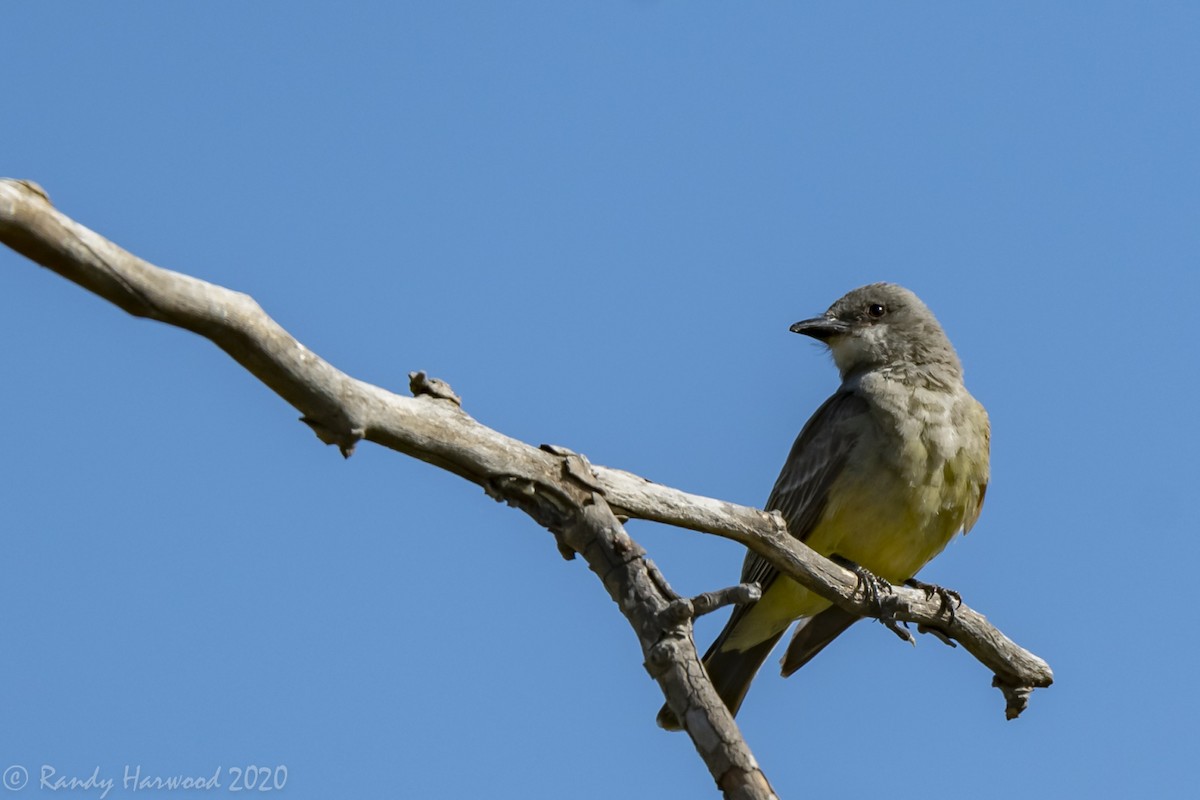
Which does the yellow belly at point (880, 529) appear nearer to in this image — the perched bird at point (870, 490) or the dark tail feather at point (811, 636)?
the perched bird at point (870, 490)

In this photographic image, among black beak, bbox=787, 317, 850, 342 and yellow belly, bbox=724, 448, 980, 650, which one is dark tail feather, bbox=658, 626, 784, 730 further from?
Answer: black beak, bbox=787, 317, 850, 342

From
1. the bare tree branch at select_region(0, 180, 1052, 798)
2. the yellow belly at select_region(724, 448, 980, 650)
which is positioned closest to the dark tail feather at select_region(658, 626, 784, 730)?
the yellow belly at select_region(724, 448, 980, 650)

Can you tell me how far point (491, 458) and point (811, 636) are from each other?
13.5 ft

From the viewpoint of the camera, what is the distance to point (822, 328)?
9547 millimetres

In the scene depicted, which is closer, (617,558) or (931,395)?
(617,558)

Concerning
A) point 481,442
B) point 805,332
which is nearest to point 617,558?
point 481,442

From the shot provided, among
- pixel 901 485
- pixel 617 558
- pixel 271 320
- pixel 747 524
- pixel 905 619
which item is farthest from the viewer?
pixel 901 485

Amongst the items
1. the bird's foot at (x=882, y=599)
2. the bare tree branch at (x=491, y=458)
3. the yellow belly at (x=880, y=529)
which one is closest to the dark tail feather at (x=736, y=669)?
the yellow belly at (x=880, y=529)

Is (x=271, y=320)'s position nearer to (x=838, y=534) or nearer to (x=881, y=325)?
(x=838, y=534)

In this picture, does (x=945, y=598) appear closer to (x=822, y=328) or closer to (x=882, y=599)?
(x=882, y=599)

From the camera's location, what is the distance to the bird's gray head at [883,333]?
9062 mm

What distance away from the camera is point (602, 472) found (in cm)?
575

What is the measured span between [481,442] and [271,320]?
3.43 feet

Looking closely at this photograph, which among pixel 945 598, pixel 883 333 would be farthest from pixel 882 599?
pixel 883 333
